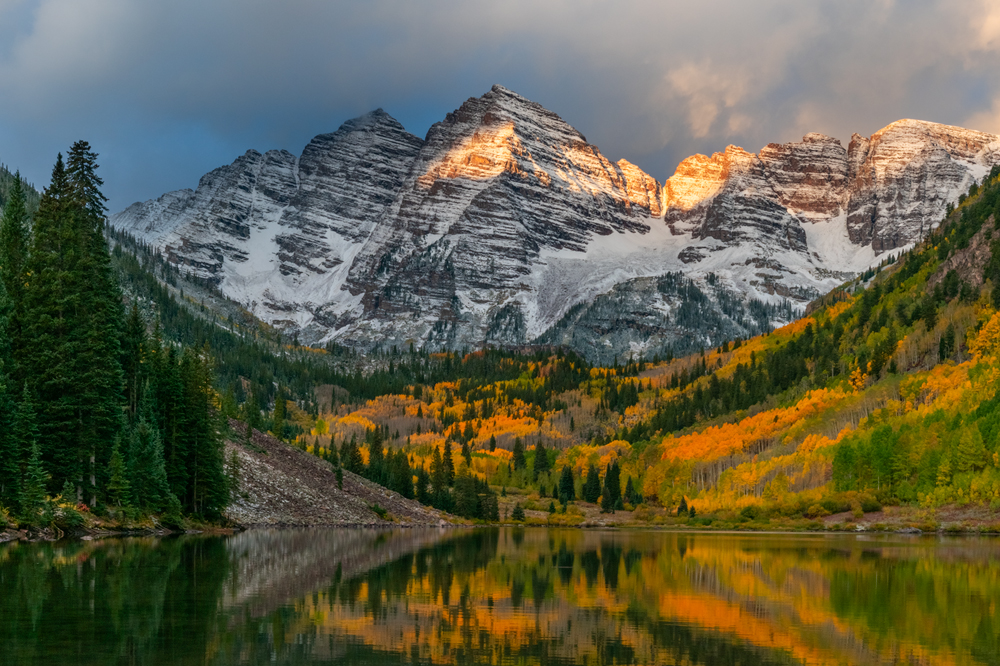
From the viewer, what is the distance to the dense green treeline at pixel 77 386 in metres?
68.0

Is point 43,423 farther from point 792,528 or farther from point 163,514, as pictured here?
point 792,528

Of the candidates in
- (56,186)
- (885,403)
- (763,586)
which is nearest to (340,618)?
(763,586)

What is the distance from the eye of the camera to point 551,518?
179 m

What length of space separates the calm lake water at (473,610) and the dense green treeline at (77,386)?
10006mm

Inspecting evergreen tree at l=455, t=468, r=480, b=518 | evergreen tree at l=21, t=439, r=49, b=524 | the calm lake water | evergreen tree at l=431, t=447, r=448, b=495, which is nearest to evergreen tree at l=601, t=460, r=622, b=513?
evergreen tree at l=431, t=447, r=448, b=495

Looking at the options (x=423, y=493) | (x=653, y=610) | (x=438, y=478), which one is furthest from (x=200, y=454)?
(x=438, y=478)

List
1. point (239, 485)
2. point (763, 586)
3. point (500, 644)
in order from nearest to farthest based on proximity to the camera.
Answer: point (500, 644), point (763, 586), point (239, 485)

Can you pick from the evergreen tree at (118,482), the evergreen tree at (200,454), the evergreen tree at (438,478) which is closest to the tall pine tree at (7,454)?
the evergreen tree at (118,482)

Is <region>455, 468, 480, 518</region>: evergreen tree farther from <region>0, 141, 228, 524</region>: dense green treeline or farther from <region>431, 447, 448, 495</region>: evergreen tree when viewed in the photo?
<region>0, 141, 228, 524</region>: dense green treeline

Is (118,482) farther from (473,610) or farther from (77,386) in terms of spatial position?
(473,610)

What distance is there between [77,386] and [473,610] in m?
49.2

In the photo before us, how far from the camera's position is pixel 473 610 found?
118 feet

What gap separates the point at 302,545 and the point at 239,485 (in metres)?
39.1

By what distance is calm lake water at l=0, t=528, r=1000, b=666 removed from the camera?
26.6m
